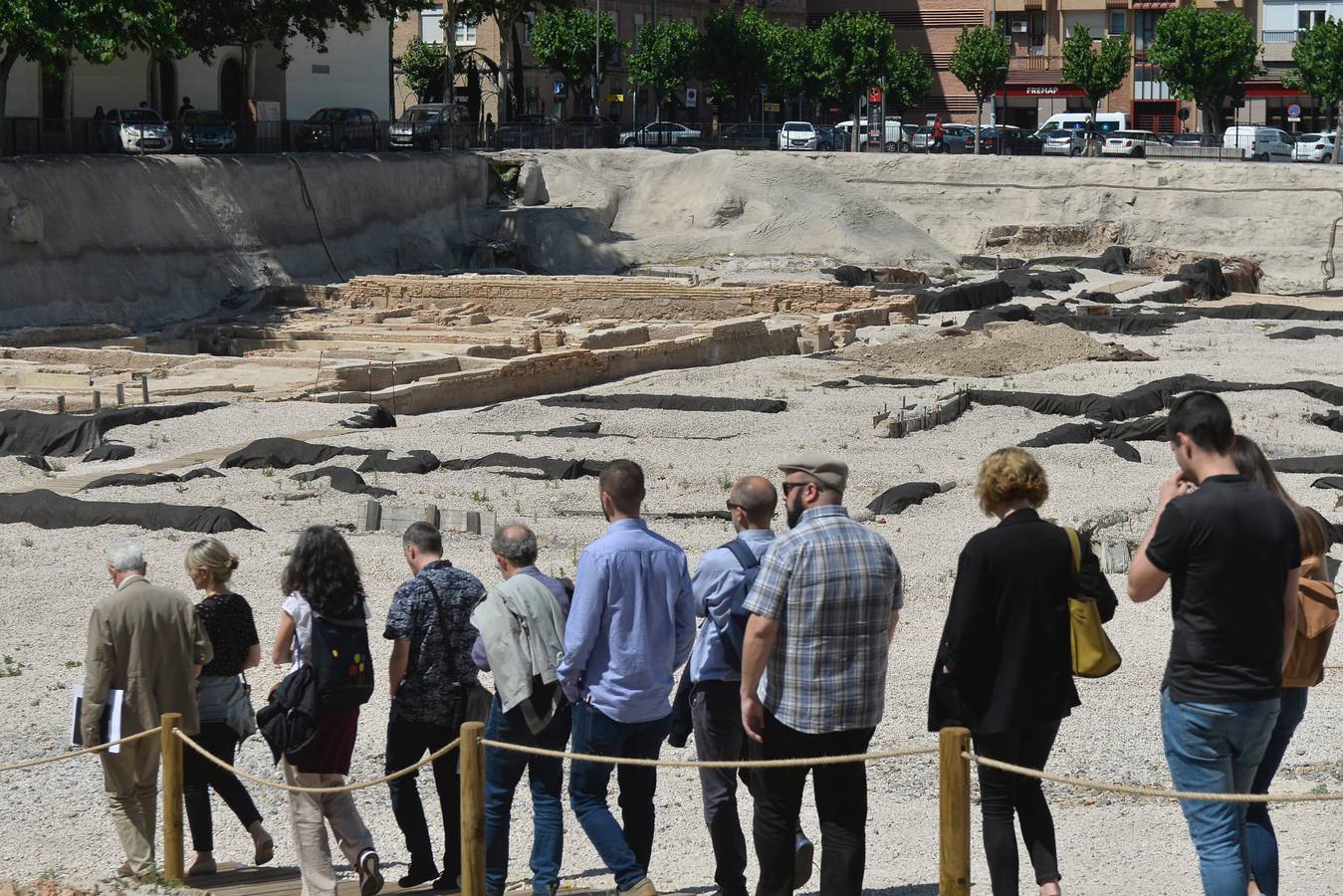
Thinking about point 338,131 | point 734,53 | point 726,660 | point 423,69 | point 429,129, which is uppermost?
point 734,53

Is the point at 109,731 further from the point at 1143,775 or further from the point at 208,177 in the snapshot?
the point at 208,177

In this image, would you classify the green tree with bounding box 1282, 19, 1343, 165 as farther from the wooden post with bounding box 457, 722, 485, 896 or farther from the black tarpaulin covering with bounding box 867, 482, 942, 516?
the wooden post with bounding box 457, 722, 485, 896

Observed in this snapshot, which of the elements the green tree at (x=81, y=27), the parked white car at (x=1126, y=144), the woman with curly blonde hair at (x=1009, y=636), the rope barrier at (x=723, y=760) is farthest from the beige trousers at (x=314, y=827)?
the parked white car at (x=1126, y=144)

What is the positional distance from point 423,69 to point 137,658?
63.2 metres

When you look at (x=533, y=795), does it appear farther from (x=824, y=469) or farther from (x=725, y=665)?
(x=824, y=469)

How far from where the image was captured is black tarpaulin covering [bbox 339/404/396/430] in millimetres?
20016

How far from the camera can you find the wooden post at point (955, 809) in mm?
5016

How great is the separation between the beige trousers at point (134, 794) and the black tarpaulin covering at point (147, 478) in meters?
9.74

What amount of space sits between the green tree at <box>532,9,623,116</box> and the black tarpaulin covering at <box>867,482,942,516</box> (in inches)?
1926

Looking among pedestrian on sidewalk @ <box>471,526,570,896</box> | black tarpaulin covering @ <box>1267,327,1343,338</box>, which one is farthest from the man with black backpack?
black tarpaulin covering @ <box>1267,327,1343,338</box>

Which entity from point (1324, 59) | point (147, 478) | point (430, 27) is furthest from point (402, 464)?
point (430, 27)

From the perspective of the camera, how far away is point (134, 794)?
6914 millimetres

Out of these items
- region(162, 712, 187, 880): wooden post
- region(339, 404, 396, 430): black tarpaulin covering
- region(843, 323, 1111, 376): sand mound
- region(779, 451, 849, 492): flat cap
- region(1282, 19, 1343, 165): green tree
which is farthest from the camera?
region(1282, 19, 1343, 165): green tree

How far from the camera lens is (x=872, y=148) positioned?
58.4m
